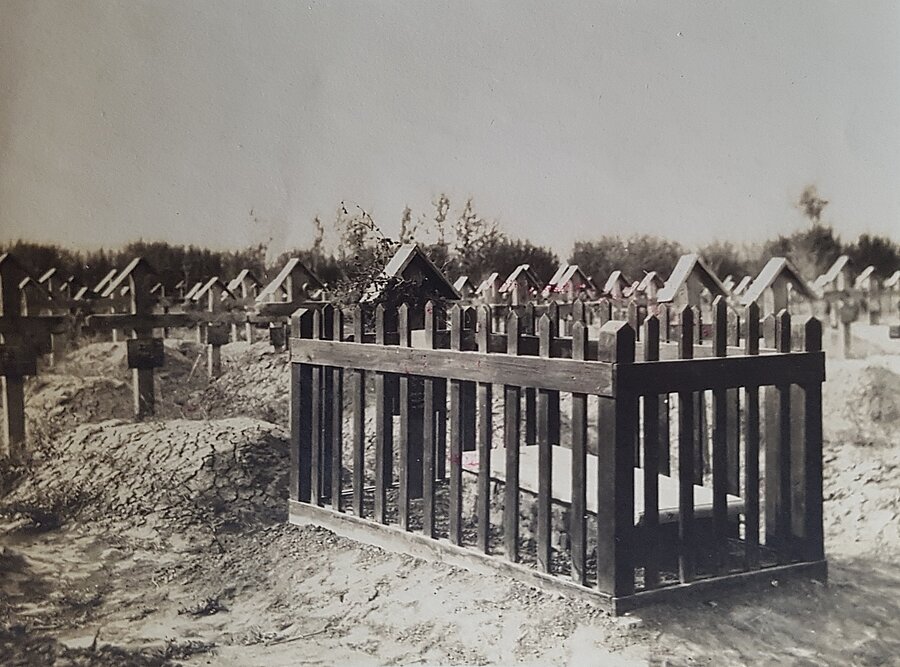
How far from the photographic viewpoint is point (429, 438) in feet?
8.41

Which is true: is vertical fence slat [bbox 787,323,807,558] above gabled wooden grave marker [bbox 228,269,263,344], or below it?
below

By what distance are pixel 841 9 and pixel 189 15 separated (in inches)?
73.1

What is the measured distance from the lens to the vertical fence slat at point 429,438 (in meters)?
2.54

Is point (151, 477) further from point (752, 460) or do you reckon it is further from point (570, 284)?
point (752, 460)

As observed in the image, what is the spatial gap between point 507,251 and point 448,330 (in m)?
0.29

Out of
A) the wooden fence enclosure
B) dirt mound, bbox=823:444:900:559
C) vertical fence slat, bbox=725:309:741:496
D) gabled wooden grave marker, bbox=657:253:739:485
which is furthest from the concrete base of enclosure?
gabled wooden grave marker, bbox=657:253:739:485

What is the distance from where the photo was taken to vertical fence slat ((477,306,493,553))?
2447 mm

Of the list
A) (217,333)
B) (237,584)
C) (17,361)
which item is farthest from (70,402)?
(237,584)

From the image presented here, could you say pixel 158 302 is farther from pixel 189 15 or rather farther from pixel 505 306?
pixel 505 306

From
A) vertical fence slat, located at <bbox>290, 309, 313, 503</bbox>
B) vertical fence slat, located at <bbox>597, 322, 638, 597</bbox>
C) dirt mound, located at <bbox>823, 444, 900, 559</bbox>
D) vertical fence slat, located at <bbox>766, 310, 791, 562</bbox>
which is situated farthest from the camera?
vertical fence slat, located at <bbox>290, 309, 313, 503</bbox>

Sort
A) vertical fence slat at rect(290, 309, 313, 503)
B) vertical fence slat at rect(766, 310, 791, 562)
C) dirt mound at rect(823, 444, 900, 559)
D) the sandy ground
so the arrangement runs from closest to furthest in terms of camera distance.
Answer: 1. the sandy ground
2. vertical fence slat at rect(766, 310, 791, 562)
3. dirt mound at rect(823, 444, 900, 559)
4. vertical fence slat at rect(290, 309, 313, 503)

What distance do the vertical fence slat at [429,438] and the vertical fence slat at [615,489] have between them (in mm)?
506

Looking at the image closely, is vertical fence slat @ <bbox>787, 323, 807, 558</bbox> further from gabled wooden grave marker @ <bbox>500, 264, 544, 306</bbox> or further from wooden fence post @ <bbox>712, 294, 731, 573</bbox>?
gabled wooden grave marker @ <bbox>500, 264, 544, 306</bbox>

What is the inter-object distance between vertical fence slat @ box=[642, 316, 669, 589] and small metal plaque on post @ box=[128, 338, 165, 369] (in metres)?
1.29
